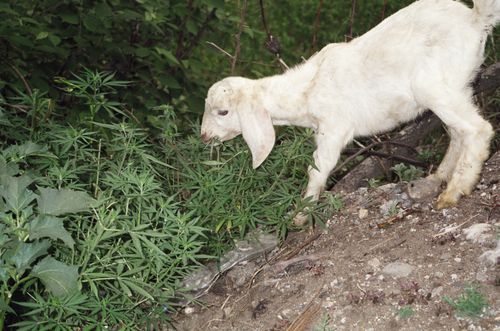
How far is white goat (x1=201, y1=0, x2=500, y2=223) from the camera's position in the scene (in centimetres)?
372

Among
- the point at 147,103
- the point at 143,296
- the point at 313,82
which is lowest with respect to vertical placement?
the point at 147,103

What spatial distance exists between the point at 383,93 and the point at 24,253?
1898mm

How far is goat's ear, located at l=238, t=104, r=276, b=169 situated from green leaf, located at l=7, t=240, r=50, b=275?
1278 millimetres

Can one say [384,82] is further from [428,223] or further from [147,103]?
[147,103]

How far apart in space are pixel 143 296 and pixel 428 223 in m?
1.33

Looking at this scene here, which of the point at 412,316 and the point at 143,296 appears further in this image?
the point at 143,296

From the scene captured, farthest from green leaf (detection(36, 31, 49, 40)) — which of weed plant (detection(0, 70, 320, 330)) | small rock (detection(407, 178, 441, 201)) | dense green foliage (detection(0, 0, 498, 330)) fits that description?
small rock (detection(407, 178, 441, 201))

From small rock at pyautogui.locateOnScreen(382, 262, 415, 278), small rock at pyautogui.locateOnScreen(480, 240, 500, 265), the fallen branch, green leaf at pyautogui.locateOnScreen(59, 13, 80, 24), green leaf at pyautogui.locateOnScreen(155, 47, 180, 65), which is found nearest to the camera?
small rock at pyautogui.locateOnScreen(480, 240, 500, 265)

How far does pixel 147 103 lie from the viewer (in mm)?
5668

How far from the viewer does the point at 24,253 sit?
9.61 feet

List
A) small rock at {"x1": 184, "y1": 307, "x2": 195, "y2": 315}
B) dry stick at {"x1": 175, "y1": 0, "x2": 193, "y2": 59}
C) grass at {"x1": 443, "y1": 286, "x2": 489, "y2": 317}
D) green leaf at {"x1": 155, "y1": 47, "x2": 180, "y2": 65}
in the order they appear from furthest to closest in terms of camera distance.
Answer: dry stick at {"x1": 175, "y1": 0, "x2": 193, "y2": 59}, green leaf at {"x1": 155, "y1": 47, "x2": 180, "y2": 65}, small rock at {"x1": 184, "y1": 307, "x2": 195, "y2": 315}, grass at {"x1": 443, "y1": 286, "x2": 489, "y2": 317}

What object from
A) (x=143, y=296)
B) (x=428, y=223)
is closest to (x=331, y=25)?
(x=428, y=223)

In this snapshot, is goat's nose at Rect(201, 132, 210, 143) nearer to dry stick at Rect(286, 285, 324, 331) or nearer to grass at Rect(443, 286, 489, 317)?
dry stick at Rect(286, 285, 324, 331)

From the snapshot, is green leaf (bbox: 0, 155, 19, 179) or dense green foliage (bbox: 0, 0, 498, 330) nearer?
dense green foliage (bbox: 0, 0, 498, 330)
